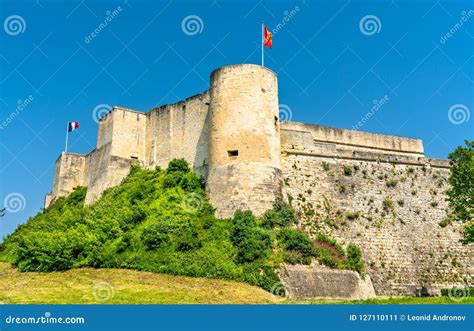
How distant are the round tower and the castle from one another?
0.16ft

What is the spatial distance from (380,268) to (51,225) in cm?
1687

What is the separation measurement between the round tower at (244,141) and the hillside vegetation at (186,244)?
783 millimetres

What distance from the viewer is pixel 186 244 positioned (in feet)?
68.7

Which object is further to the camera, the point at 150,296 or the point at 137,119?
the point at 137,119

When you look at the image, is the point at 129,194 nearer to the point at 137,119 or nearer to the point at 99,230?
the point at 99,230

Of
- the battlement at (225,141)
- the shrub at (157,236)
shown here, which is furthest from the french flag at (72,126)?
the shrub at (157,236)

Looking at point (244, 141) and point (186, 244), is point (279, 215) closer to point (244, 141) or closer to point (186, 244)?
point (244, 141)

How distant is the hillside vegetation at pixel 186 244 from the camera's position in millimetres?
Answer: 20031

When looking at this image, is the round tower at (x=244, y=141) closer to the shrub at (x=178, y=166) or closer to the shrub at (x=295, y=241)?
the shrub at (x=295, y=241)

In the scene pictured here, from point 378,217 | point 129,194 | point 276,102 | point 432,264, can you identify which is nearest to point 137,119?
point 129,194

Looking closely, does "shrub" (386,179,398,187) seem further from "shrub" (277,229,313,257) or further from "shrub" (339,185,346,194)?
"shrub" (277,229,313,257)

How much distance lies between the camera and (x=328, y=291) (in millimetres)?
20297

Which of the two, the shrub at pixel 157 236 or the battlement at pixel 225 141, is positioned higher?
the battlement at pixel 225 141

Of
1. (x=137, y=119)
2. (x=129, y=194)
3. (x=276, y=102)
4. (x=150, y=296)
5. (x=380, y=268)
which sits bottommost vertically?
(x=150, y=296)
